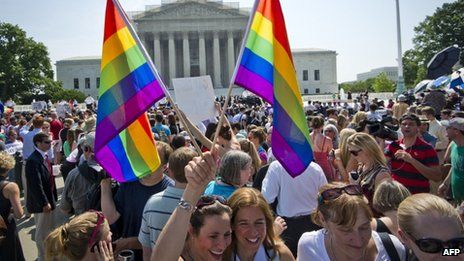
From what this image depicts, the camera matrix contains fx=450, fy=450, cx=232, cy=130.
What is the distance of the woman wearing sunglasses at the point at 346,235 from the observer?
2.59 meters

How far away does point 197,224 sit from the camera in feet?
8.38

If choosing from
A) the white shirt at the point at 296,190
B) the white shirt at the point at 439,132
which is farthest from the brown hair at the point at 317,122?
the white shirt at the point at 439,132

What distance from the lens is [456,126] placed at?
5387mm

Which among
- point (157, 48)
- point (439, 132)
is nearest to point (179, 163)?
point (439, 132)

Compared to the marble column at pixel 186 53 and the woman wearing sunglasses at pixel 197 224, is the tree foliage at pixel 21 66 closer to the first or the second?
the marble column at pixel 186 53

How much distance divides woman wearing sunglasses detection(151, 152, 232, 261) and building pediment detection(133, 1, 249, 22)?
70965 millimetres

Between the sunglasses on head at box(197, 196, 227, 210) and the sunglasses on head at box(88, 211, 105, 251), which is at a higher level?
the sunglasses on head at box(197, 196, 227, 210)

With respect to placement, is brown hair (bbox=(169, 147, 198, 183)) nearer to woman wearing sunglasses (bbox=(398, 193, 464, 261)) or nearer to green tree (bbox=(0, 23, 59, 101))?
woman wearing sunglasses (bbox=(398, 193, 464, 261))

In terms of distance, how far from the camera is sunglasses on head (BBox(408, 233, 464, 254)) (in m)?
2.05

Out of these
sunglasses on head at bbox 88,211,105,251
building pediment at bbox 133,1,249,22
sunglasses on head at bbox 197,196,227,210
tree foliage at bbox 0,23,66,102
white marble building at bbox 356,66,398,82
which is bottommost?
sunglasses on head at bbox 88,211,105,251

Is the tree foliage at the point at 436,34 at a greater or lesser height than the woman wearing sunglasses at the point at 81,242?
greater

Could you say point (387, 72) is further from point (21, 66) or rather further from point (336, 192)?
point (336, 192)

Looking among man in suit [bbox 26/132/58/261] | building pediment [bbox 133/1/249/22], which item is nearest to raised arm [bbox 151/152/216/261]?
man in suit [bbox 26/132/58/261]

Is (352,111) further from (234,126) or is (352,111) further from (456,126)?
(456,126)
